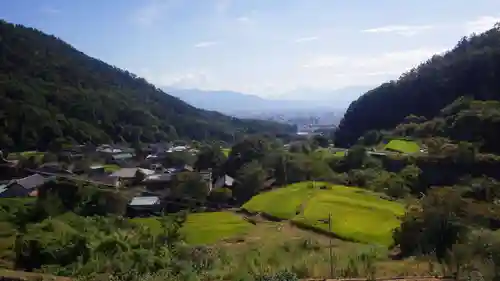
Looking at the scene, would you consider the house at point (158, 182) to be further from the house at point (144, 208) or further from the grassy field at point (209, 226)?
the grassy field at point (209, 226)

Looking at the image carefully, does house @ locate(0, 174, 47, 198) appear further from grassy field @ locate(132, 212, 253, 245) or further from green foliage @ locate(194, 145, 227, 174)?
green foliage @ locate(194, 145, 227, 174)

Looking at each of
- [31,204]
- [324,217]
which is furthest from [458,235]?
[31,204]

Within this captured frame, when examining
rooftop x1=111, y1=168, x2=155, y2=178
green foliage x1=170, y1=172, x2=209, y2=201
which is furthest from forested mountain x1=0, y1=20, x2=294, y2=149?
green foliage x1=170, y1=172, x2=209, y2=201

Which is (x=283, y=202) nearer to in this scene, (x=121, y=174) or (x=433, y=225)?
(x=433, y=225)

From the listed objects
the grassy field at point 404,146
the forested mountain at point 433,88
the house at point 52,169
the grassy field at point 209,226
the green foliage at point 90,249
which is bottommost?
the grassy field at point 209,226

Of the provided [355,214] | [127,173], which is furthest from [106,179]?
[355,214]

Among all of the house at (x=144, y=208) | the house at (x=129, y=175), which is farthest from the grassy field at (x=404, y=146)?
the house at (x=129, y=175)

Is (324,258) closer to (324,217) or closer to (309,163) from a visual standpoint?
(324,217)
